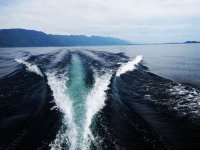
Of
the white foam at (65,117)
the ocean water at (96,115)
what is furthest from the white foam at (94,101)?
the white foam at (65,117)

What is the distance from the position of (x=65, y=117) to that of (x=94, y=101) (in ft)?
8.97

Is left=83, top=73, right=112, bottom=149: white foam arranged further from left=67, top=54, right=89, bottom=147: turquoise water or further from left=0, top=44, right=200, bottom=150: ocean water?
left=67, top=54, right=89, bottom=147: turquoise water

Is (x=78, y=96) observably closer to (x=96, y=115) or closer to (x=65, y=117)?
(x=96, y=115)

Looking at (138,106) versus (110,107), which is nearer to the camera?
(110,107)

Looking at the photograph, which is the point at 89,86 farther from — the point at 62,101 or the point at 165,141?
the point at 165,141

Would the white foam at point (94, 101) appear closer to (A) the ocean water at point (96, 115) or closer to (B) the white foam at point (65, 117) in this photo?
(A) the ocean water at point (96, 115)

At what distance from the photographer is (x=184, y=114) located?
39.3ft

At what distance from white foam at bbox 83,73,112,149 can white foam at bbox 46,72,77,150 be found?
0.47 meters

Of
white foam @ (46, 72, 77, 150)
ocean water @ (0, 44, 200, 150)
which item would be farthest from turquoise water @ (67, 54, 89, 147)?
white foam @ (46, 72, 77, 150)

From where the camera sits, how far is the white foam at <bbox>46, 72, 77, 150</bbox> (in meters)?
8.23

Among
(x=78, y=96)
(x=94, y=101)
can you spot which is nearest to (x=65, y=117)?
(x=94, y=101)

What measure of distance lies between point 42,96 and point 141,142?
7506 millimetres

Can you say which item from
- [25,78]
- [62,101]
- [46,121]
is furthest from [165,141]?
[25,78]

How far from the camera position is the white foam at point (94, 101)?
8.74 m
